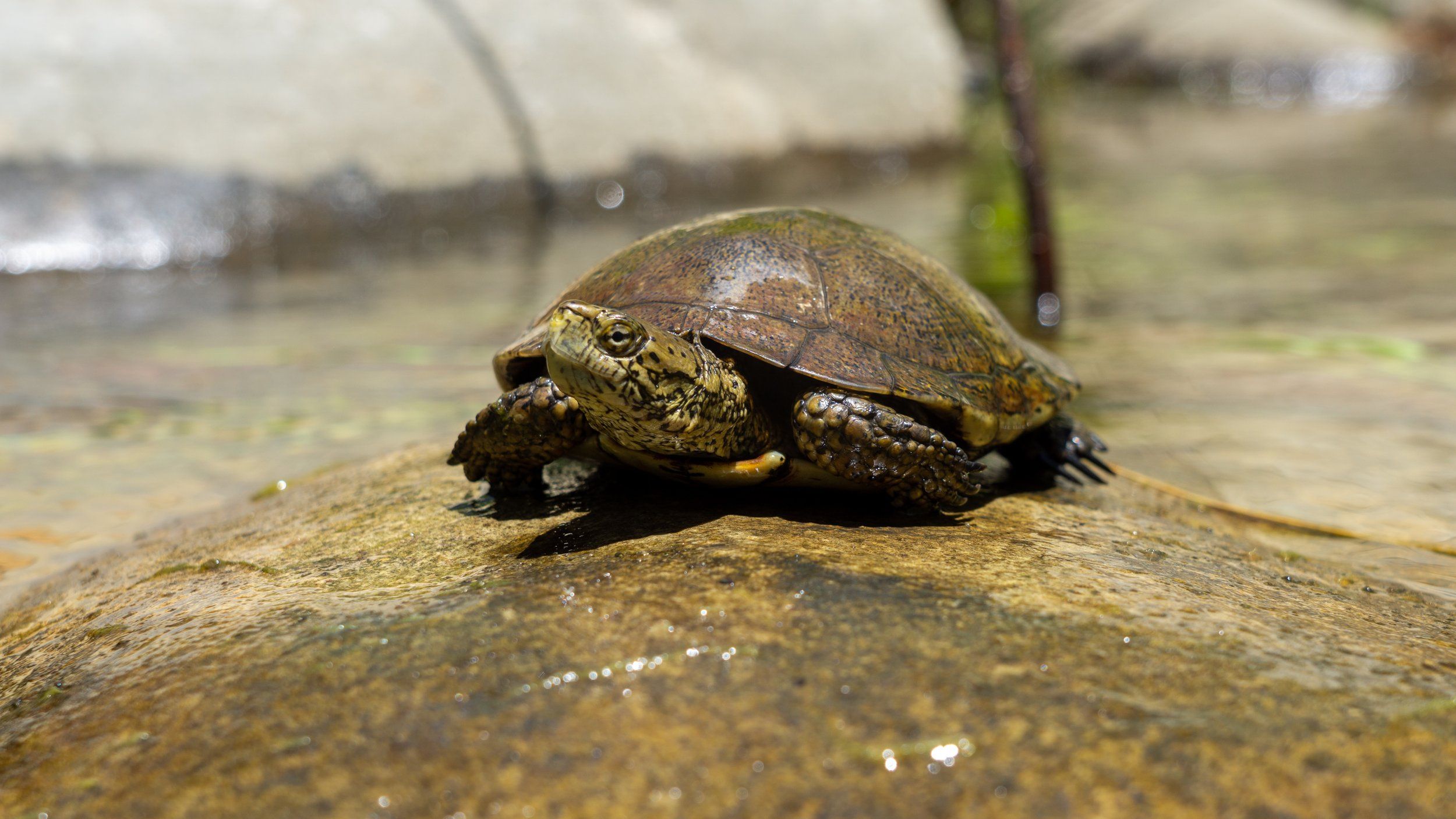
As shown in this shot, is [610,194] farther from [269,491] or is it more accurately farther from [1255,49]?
[1255,49]

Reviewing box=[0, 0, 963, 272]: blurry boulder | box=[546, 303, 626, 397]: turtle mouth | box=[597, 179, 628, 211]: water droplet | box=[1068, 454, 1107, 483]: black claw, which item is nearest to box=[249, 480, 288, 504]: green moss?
box=[546, 303, 626, 397]: turtle mouth

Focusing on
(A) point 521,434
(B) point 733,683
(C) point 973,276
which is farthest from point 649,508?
(C) point 973,276

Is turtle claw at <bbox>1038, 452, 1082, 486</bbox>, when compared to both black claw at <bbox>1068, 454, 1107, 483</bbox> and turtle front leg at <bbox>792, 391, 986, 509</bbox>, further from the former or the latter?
turtle front leg at <bbox>792, 391, 986, 509</bbox>

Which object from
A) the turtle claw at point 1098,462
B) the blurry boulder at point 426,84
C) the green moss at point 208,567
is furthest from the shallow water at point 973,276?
the blurry boulder at point 426,84

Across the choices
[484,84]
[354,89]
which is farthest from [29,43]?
[484,84]

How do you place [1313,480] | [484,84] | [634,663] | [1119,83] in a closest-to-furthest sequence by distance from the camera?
[634,663]
[1313,480]
[484,84]
[1119,83]

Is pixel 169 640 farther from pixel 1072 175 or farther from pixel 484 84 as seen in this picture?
pixel 1072 175
